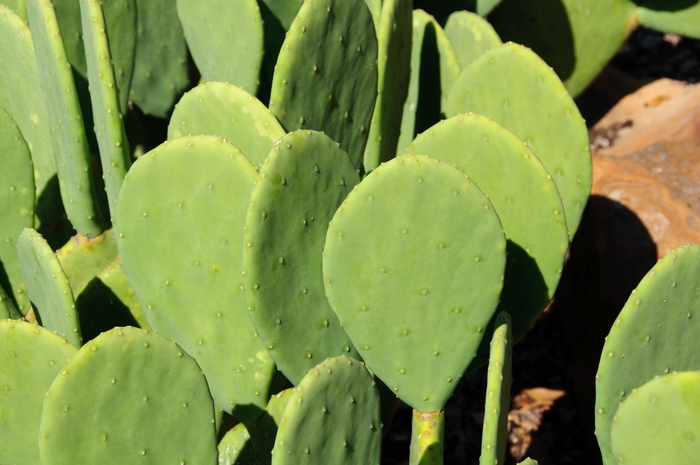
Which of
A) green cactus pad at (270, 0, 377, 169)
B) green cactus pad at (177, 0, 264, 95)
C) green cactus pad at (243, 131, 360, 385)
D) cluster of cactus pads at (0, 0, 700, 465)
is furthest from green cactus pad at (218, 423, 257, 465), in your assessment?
green cactus pad at (177, 0, 264, 95)

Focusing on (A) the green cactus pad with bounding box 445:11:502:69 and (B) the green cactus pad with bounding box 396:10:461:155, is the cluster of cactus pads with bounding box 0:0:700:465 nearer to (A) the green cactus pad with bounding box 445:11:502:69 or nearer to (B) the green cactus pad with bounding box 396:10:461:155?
(B) the green cactus pad with bounding box 396:10:461:155

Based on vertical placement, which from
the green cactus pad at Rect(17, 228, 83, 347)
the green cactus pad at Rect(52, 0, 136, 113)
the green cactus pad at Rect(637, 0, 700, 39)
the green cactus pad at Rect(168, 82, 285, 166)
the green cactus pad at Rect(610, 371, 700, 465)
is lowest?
the green cactus pad at Rect(610, 371, 700, 465)

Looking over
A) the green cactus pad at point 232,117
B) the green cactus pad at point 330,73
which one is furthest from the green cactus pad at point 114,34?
the green cactus pad at point 330,73

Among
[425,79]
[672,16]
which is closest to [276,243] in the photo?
[425,79]

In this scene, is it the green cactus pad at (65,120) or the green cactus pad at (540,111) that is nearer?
the green cactus pad at (65,120)

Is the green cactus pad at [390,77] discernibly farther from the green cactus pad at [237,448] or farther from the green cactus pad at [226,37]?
the green cactus pad at [237,448]

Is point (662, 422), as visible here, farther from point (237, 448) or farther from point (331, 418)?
point (237, 448)

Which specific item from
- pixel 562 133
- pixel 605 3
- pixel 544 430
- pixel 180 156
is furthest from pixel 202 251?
pixel 605 3
